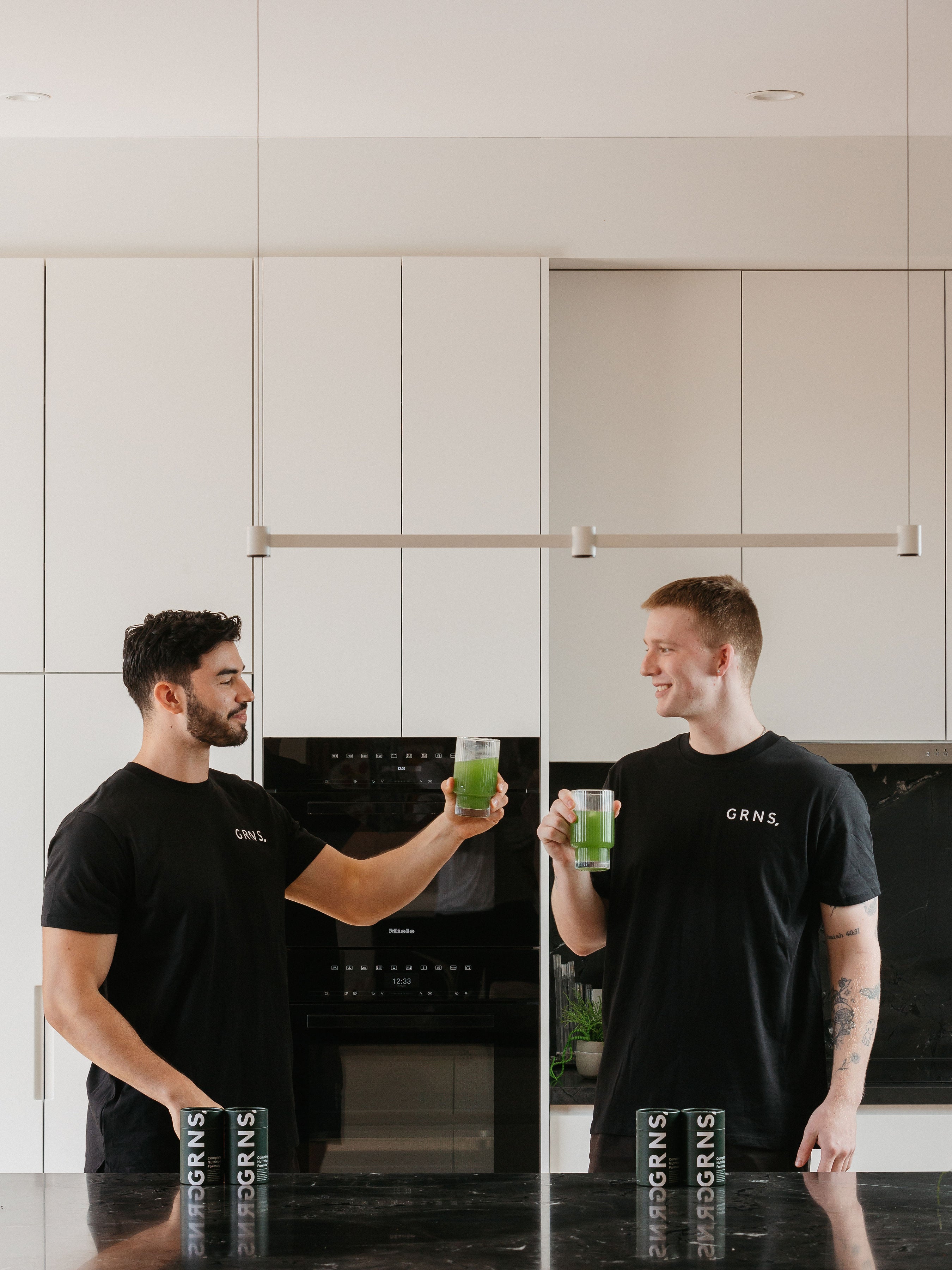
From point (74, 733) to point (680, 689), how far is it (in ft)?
5.14

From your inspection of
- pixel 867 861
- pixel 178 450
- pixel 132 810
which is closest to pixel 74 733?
pixel 178 450

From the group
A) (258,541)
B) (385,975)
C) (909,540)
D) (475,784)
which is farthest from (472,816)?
(385,975)

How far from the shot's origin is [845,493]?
3357mm

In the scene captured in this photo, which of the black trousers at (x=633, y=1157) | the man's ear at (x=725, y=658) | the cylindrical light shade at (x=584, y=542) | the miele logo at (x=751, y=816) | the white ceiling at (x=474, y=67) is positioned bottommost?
the black trousers at (x=633, y=1157)

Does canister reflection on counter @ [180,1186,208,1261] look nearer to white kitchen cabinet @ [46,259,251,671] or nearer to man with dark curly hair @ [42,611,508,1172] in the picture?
man with dark curly hair @ [42,611,508,1172]

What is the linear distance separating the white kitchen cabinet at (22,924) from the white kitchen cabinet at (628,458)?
4.34 ft

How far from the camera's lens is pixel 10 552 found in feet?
10.2

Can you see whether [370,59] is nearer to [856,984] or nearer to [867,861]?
[867,861]

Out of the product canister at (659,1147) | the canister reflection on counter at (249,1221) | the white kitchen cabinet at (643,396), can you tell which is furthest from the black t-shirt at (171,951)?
the white kitchen cabinet at (643,396)

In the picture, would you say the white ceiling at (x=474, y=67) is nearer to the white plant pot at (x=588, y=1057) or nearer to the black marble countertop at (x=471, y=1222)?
the black marble countertop at (x=471, y=1222)

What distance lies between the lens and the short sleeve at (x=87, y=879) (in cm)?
209

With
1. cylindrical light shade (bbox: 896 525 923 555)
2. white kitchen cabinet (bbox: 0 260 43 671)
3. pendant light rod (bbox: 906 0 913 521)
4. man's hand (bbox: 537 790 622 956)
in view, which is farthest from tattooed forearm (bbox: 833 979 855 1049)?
white kitchen cabinet (bbox: 0 260 43 671)

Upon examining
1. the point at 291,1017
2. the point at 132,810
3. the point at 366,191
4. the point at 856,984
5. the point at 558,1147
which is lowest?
the point at 558,1147

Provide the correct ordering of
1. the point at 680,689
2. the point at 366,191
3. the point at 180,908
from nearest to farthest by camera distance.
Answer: the point at 180,908, the point at 680,689, the point at 366,191
